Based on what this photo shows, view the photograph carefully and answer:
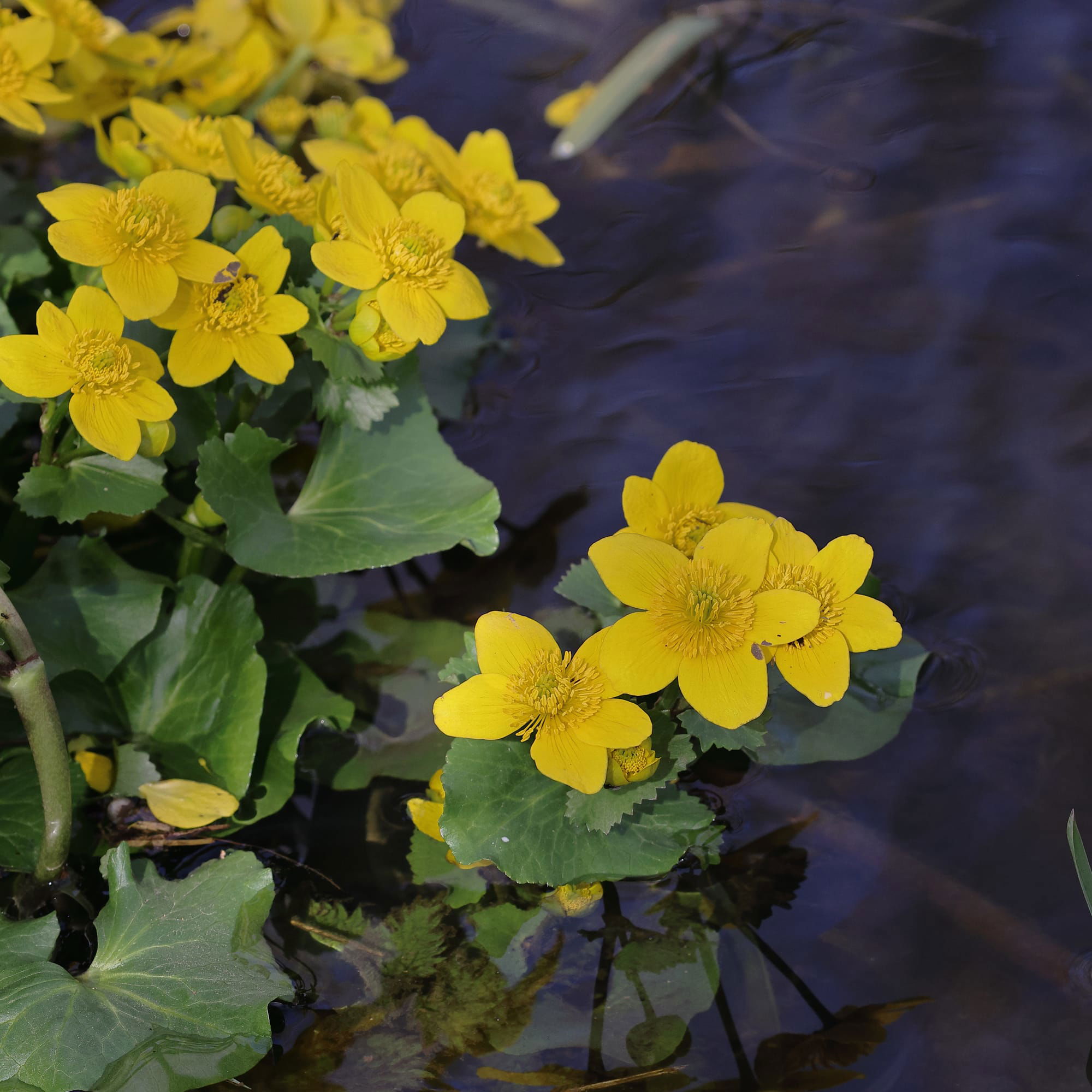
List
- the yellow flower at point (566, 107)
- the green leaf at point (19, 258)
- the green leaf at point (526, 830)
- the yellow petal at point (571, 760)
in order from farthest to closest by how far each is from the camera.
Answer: the yellow flower at point (566, 107)
the green leaf at point (19, 258)
the green leaf at point (526, 830)
the yellow petal at point (571, 760)

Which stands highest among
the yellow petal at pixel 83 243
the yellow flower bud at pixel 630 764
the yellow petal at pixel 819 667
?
the yellow petal at pixel 83 243

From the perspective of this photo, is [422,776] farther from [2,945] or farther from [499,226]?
[499,226]

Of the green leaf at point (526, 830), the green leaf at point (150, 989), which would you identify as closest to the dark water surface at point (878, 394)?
the green leaf at point (150, 989)

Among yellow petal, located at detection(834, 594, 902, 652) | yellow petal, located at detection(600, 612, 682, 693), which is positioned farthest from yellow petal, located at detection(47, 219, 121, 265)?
yellow petal, located at detection(834, 594, 902, 652)

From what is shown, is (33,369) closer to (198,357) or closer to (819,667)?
(198,357)

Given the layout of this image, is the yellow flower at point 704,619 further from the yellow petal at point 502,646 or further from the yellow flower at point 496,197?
the yellow flower at point 496,197
